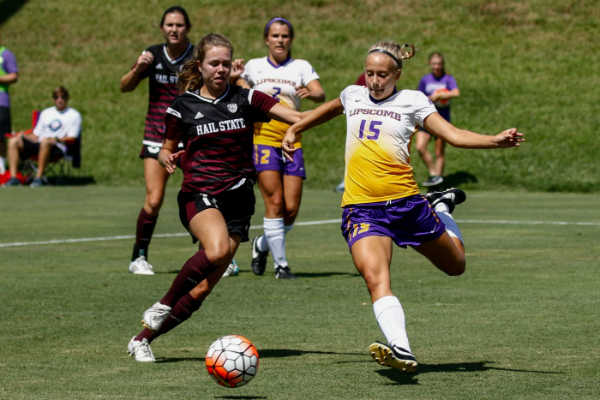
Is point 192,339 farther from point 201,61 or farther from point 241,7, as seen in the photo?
point 241,7

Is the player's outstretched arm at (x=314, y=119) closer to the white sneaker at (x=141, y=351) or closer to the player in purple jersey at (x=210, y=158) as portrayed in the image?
the player in purple jersey at (x=210, y=158)

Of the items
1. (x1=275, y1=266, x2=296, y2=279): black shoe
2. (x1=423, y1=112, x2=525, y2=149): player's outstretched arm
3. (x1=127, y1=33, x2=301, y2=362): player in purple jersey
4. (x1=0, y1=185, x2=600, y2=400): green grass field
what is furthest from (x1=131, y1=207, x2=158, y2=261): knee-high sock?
(x1=423, y1=112, x2=525, y2=149): player's outstretched arm

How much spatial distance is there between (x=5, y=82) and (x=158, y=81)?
1237cm

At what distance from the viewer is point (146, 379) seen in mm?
6375

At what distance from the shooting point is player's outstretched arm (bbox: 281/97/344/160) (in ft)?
23.3

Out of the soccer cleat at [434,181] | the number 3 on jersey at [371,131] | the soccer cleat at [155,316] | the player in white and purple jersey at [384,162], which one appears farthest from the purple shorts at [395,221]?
the soccer cleat at [434,181]

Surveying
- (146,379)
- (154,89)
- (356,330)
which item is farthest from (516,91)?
(146,379)

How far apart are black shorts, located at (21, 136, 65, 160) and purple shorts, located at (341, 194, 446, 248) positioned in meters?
18.3

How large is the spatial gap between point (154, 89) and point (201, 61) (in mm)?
3737

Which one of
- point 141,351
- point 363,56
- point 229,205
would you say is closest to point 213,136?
point 229,205

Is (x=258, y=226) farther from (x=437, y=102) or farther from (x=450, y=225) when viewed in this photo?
(x=437, y=102)

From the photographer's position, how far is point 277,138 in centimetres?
1098

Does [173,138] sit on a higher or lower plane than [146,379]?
higher

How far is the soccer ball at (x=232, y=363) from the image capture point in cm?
605
